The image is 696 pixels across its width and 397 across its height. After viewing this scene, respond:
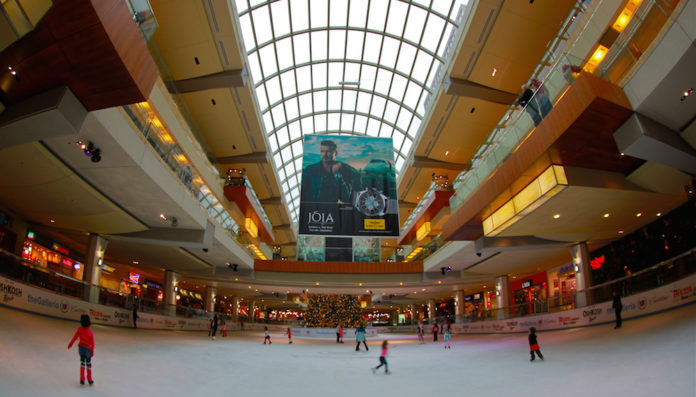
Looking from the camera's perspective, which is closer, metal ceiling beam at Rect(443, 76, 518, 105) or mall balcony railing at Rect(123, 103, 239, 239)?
mall balcony railing at Rect(123, 103, 239, 239)

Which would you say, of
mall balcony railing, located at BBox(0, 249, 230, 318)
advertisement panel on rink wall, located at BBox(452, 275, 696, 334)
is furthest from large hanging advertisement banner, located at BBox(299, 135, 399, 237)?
mall balcony railing, located at BBox(0, 249, 230, 318)

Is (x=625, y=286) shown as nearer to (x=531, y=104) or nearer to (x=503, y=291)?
(x=531, y=104)

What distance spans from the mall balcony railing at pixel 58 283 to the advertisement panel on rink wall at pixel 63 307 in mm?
218

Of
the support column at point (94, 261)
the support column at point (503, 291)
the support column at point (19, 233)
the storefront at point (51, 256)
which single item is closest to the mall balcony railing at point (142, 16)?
the support column at point (94, 261)

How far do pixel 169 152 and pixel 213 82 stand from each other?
7135 millimetres

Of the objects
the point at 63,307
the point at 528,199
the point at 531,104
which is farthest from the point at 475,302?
the point at 63,307

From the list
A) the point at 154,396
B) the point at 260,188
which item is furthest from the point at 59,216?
the point at 260,188

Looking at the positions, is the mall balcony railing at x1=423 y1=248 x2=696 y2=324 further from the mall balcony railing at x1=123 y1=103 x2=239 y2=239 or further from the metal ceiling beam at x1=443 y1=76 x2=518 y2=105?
the mall balcony railing at x1=123 y1=103 x2=239 y2=239

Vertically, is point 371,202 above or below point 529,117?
below

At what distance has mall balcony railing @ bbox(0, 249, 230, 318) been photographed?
14.2 m

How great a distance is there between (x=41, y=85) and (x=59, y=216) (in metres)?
13.1

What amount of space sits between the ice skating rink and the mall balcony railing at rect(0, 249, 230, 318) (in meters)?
2.35

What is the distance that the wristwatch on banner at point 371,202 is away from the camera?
656 inches

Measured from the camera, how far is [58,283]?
16750 millimetres
